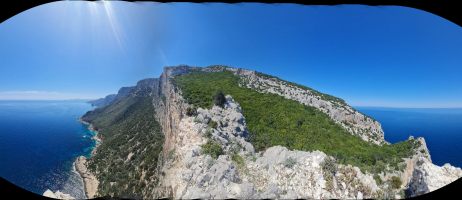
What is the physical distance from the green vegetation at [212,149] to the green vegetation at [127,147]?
2701mm

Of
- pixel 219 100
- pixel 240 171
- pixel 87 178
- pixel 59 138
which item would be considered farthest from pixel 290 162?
pixel 59 138

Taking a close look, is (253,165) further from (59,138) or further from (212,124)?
(59,138)

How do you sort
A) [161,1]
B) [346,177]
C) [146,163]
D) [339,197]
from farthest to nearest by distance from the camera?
[146,163] < [346,177] < [339,197] < [161,1]

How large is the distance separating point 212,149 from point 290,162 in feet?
4.85

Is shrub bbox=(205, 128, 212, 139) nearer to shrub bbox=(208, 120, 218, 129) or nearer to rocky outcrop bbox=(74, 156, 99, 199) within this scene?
shrub bbox=(208, 120, 218, 129)

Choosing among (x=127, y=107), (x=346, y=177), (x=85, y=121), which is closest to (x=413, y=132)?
(x=346, y=177)

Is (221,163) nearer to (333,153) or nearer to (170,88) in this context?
(333,153)

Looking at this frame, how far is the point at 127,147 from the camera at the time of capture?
14477 mm

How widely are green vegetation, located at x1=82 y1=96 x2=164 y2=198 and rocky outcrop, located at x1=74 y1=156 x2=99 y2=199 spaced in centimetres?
23

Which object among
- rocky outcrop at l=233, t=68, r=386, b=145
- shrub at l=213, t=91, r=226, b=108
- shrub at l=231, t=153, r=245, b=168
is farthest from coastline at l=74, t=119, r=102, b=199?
shrub at l=231, t=153, r=245, b=168

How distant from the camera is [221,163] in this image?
5207mm

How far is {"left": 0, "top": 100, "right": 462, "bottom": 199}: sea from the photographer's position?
4.12 metres

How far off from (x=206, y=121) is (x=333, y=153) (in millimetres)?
3002

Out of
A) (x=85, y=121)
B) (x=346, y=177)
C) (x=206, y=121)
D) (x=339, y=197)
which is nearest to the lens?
(x=339, y=197)
